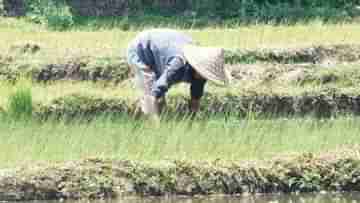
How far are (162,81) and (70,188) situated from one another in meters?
1.33

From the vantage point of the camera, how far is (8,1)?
15484 millimetres

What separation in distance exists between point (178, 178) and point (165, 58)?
4.15 feet

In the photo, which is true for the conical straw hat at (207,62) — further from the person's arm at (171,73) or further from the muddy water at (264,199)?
the muddy water at (264,199)

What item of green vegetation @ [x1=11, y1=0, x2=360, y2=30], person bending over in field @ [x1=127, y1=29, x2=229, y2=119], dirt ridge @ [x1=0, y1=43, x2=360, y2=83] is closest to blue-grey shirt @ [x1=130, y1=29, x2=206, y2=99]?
person bending over in field @ [x1=127, y1=29, x2=229, y2=119]

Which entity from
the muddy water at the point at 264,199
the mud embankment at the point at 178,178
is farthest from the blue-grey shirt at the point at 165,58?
the muddy water at the point at 264,199

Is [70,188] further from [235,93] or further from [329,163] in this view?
[235,93]

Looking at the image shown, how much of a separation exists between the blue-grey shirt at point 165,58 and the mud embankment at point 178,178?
97cm

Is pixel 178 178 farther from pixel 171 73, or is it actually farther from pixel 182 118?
pixel 182 118

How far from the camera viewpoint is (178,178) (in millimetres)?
7305

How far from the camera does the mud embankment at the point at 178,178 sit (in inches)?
282

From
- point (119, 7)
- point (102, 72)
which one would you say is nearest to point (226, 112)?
point (102, 72)

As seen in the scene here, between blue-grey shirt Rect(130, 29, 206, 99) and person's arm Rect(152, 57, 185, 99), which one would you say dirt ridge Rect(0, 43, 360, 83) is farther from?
person's arm Rect(152, 57, 185, 99)

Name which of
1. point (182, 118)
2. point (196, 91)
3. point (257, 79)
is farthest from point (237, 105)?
point (196, 91)

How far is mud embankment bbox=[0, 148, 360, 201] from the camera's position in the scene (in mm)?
7160
